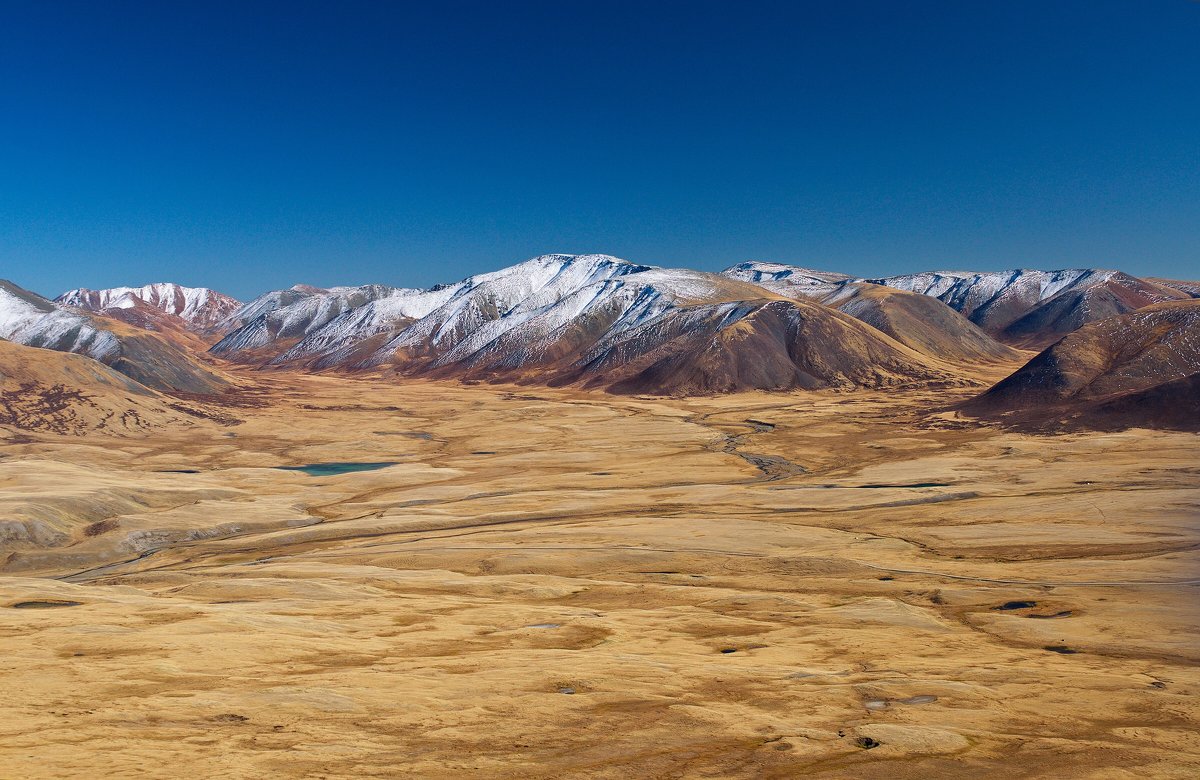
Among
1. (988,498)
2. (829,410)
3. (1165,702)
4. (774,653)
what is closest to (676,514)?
(988,498)

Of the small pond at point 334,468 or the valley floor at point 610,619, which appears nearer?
the valley floor at point 610,619


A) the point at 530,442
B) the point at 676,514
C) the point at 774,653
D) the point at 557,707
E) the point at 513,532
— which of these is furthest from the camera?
the point at 530,442

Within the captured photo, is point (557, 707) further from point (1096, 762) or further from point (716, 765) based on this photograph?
point (1096, 762)

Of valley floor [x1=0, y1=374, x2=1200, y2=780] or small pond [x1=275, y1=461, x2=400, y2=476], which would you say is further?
small pond [x1=275, y1=461, x2=400, y2=476]

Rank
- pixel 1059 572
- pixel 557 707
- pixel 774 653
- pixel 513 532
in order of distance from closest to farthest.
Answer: pixel 557 707, pixel 774 653, pixel 1059 572, pixel 513 532

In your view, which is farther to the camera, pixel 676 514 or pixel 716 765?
pixel 676 514

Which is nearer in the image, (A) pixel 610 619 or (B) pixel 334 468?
(A) pixel 610 619

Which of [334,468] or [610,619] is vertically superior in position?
[334,468]
